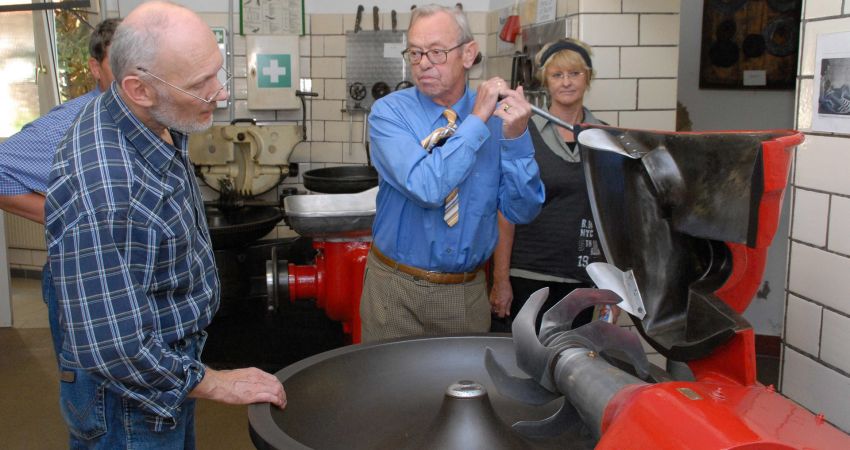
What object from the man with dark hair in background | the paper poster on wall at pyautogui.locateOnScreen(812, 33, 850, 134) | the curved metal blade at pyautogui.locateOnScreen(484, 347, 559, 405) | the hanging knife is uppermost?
the hanging knife

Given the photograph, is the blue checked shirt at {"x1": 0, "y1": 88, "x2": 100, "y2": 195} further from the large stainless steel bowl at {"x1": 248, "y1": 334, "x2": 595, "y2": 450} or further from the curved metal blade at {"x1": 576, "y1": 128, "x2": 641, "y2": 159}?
the curved metal blade at {"x1": 576, "y1": 128, "x2": 641, "y2": 159}

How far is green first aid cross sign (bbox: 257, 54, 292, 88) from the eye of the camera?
16.2 ft

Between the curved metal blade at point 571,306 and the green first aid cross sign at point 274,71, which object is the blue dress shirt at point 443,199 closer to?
the curved metal blade at point 571,306

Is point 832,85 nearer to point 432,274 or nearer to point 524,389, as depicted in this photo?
point 524,389

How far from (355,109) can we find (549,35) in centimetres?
186

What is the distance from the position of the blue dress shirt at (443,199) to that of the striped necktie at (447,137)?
0.02m

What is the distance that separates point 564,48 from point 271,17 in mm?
2533

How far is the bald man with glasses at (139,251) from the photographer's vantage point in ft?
4.76

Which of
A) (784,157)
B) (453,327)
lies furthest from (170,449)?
(784,157)

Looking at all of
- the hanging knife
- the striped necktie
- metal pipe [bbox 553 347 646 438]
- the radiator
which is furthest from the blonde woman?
the radiator

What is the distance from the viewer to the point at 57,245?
1.47m

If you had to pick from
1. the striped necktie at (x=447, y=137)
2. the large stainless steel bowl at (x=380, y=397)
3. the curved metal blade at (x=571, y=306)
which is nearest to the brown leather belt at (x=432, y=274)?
the striped necktie at (x=447, y=137)

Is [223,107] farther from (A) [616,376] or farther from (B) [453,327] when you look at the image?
(A) [616,376]

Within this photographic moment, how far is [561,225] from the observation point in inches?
110
